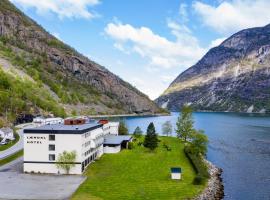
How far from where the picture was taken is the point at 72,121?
8638 centimetres

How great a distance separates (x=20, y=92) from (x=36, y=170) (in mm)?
118934

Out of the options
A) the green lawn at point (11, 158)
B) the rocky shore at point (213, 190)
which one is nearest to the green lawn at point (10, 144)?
the green lawn at point (11, 158)

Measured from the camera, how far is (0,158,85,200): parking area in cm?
5588

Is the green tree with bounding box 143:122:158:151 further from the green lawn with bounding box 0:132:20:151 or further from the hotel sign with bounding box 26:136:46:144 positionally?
the green lawn with bounding box 0:132:20:151

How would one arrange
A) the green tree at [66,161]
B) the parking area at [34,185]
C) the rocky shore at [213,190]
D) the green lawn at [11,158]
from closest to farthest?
1. the parking area at [34,185]
2. the rocky shore at [213,190]
3. the green tree at [66,161]
4. the green lawn at [11,158]

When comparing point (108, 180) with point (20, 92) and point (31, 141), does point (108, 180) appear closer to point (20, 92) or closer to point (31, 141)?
point (31, 141)

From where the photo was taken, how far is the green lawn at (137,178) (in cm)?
5673

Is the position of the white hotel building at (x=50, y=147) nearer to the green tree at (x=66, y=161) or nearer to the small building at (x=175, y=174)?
the green tree at (x=66, y=161)

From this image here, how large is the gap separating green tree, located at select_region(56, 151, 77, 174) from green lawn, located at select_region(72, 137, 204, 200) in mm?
3471

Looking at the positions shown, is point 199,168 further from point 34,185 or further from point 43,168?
point 34,185

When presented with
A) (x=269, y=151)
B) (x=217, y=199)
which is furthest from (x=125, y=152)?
(x=269, y=151)

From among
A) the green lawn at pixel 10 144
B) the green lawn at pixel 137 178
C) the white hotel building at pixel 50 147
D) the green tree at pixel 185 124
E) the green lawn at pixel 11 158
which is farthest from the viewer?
the green tree at pixel 185 124

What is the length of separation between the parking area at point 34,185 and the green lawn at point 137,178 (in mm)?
2285

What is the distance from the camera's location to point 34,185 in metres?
62.0
